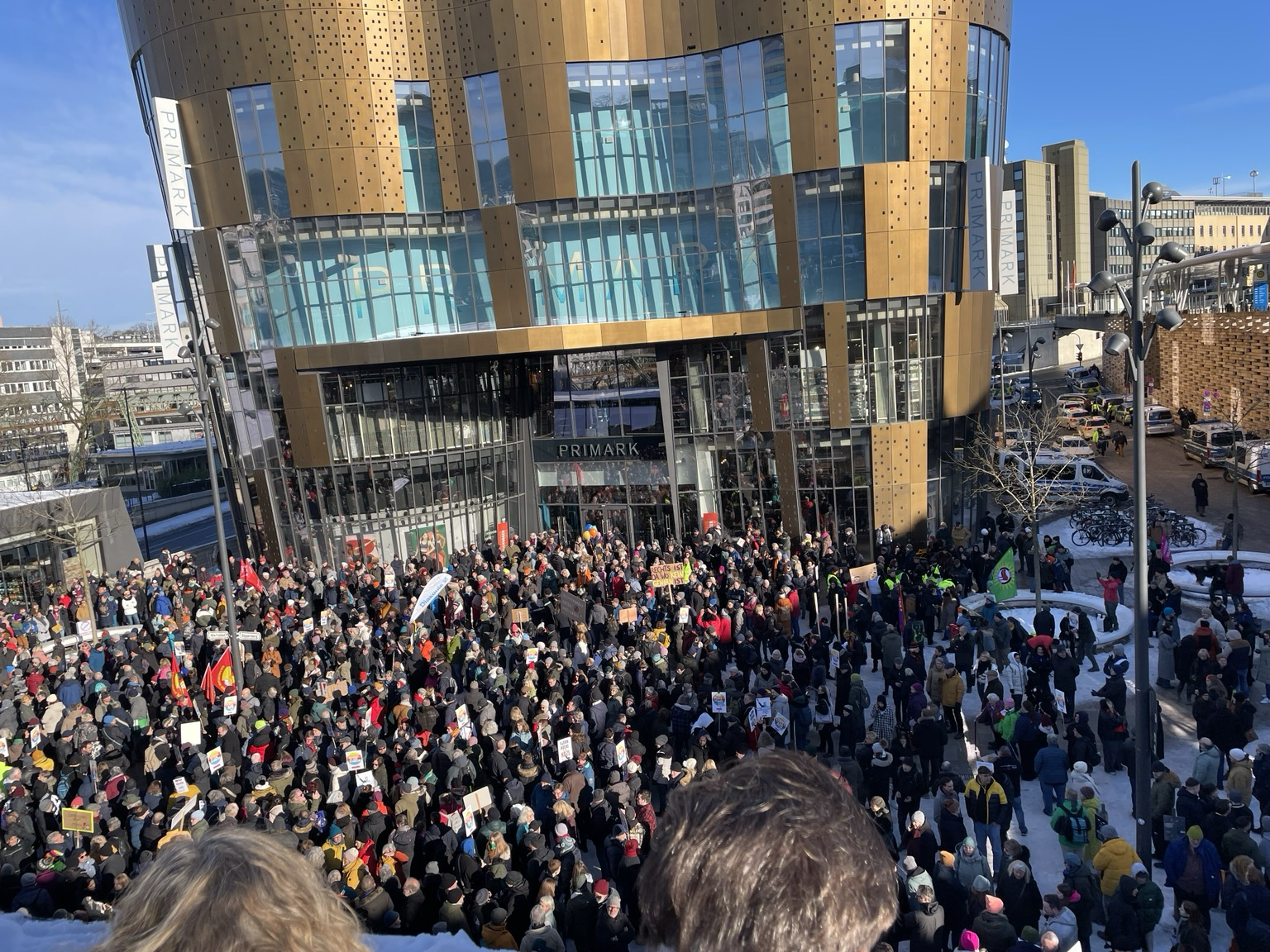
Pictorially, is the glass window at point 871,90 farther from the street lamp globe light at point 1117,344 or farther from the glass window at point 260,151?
the glass window at point 260,151

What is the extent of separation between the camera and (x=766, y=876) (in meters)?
1.97

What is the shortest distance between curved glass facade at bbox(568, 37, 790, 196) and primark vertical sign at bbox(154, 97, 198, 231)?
A: 13319 mm

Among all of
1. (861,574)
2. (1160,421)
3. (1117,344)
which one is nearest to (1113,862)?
(1117,344)

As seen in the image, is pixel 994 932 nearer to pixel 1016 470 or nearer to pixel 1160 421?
pixel 1016 470

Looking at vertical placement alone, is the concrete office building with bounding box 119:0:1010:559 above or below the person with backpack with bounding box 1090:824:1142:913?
above

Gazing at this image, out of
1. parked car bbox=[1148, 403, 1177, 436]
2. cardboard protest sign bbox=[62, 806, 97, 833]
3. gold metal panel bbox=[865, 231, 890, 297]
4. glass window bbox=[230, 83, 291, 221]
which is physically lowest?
parked car bbox=[1148, 403, 1177, 436]

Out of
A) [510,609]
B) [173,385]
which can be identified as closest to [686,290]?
[510,609]

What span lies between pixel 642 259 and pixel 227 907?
29.5 meters

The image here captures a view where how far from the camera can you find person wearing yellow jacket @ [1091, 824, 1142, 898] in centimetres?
895

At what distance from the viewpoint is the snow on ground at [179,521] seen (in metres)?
52.8

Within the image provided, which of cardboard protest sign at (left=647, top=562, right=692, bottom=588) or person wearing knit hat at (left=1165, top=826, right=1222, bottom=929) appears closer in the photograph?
person wearing knit hat at (left=1165, top=826, right=1222, bottom=929)

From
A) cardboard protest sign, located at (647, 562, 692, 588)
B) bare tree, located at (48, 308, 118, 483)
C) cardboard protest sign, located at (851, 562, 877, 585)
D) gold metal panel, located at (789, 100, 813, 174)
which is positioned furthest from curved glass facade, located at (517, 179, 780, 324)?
bare tree, located at (48, 308, 118, 483)

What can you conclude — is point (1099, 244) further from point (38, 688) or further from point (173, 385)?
point (38, 688)

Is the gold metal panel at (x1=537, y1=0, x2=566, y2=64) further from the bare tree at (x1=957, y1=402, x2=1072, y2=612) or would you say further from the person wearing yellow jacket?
the person wearing yellow jacket
